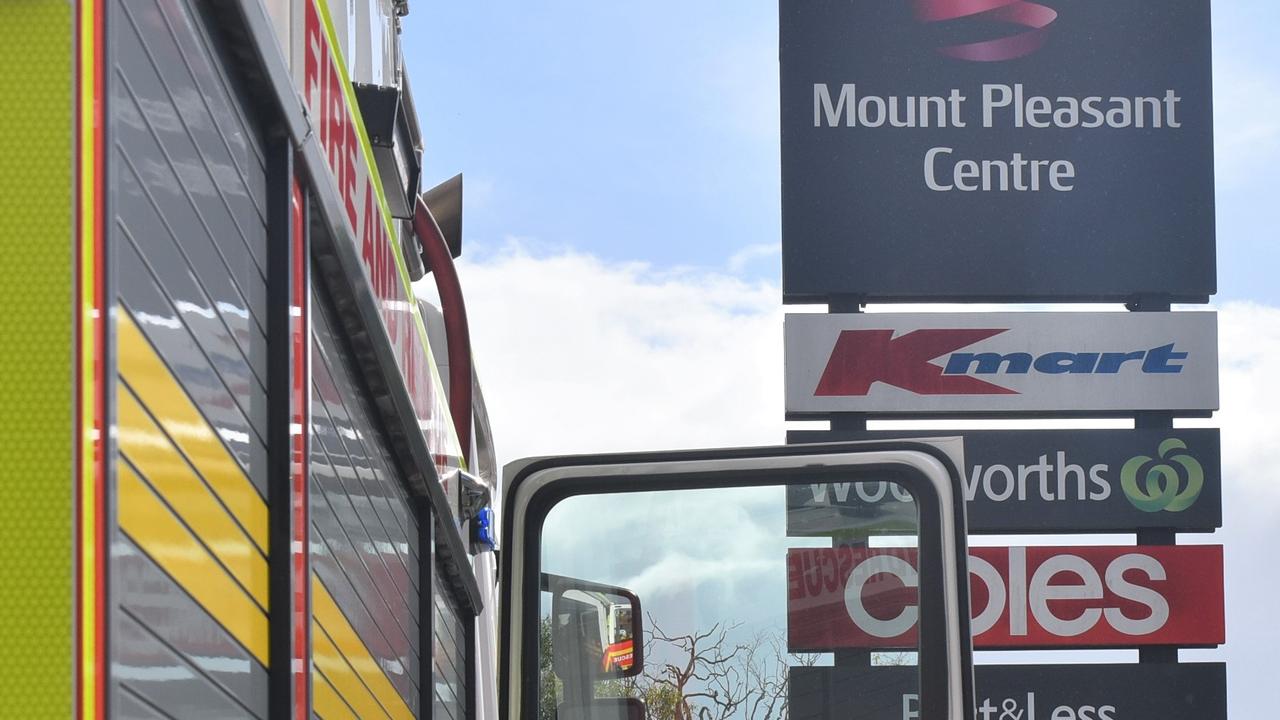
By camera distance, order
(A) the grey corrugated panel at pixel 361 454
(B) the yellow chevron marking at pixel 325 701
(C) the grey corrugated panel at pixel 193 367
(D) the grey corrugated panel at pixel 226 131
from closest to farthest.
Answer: (C) the grey corrugated panel at pixel 193 367, (D) the grey corrugated panel at pixel 226 131, (B) the yellow chevron marking at pixel 325 701, (A) the grey corrugated panel at pixel 361 454

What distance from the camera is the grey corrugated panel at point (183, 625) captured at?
110cm

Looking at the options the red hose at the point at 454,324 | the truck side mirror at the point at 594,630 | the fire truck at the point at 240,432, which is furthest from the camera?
the red hose at the point at 454,324

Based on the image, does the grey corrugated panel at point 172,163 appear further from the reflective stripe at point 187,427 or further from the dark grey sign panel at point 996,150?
the dark grey sign panel at point 996,150

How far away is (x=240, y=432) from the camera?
1.47 metres

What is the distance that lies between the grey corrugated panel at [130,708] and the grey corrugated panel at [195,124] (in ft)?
1.45

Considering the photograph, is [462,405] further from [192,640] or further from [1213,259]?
[1213,259]

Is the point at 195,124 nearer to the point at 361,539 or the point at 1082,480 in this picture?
the point at 361,539

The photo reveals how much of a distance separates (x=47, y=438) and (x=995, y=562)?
9.84m

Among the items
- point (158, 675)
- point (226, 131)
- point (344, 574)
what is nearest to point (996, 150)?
point (344, 574)

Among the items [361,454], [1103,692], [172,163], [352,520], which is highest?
[172,163]

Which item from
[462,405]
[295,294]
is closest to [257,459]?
[295,294]

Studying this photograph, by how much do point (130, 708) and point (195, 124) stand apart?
532mm

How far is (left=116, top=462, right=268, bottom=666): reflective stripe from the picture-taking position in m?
1.12

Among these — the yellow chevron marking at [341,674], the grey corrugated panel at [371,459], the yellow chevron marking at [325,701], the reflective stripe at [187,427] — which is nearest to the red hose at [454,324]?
the grey corrugated panel at [371,459]
